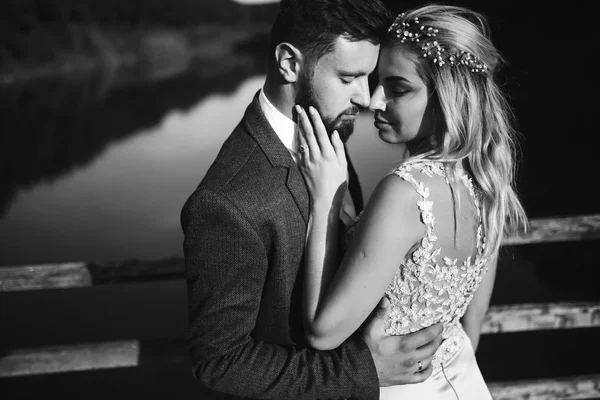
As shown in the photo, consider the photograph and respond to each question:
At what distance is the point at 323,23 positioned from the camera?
2.07 metres

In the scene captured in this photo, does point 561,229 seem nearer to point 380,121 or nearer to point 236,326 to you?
point 380,121

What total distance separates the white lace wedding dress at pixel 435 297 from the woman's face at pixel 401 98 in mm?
189

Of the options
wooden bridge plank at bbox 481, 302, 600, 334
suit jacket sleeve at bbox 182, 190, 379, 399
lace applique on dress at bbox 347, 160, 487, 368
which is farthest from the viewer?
wooden bridge plank at bbox 481, 302, 600, 334

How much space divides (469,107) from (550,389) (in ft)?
6.70

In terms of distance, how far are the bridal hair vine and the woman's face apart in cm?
6

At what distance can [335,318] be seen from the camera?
76.2 inches

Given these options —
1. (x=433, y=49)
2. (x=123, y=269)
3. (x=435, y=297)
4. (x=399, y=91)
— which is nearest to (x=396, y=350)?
(x=435, y=297)

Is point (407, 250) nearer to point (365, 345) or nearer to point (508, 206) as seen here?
point (365, 345)

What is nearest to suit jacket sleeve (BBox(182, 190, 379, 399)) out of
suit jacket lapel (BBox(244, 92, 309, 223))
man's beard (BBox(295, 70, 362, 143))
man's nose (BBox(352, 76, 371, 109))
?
suit jacket lapel (BBox(244, 92, 309, 223))

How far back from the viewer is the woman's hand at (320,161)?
205cm

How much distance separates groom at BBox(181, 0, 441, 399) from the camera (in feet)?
6.15

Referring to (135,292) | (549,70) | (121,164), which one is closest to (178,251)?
(135,292)

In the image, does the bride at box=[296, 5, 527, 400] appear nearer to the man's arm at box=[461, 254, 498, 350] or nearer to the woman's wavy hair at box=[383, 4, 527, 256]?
the woman's wavy hair at box=[383, 4, 527, 256]

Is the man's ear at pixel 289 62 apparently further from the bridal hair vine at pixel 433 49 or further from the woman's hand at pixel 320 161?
the bridal hair vine at pixel 433 49
